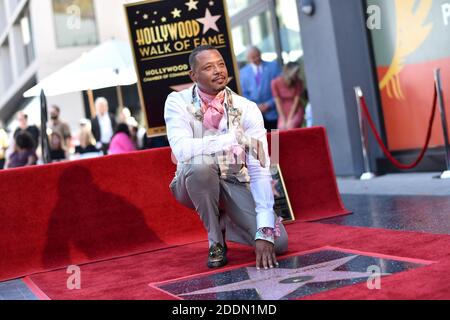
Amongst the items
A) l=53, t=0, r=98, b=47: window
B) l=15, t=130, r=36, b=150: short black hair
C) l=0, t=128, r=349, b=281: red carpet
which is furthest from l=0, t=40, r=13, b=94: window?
l=0, t=128, r=349, b=281: red carpet

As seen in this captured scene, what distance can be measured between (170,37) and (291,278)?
10.4 ft

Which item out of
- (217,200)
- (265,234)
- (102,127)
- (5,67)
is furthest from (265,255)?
(5,67)

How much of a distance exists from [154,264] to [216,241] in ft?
1.85

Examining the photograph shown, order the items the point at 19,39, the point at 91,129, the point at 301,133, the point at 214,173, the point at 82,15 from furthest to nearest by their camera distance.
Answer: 1. the point at 19,39
2. the point at 82,15
3. the point at 91,129
4. the point at 301,133
5. the point at 214,173

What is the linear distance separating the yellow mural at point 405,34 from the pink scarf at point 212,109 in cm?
449

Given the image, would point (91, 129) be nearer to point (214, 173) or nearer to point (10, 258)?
point (10, 258)

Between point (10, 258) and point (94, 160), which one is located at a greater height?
point (94, 160)

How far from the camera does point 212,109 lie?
405 cm

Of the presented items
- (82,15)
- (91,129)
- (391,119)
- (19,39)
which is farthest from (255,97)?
(19,39)

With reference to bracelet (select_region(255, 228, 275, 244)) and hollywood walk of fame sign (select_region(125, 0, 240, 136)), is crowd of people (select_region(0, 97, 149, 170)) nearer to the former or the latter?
hollywood walk of fame sign (select_region(125, 0, 240, 136))

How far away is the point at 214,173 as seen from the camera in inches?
158

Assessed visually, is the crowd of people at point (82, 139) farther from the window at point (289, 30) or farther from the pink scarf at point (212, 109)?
the pink scarf at point (212, 109)

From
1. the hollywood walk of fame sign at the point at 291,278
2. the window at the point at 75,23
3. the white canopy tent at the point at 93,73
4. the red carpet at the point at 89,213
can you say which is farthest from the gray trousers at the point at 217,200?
the window at the point at 75,23

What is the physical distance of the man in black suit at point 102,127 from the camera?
10781 mm
